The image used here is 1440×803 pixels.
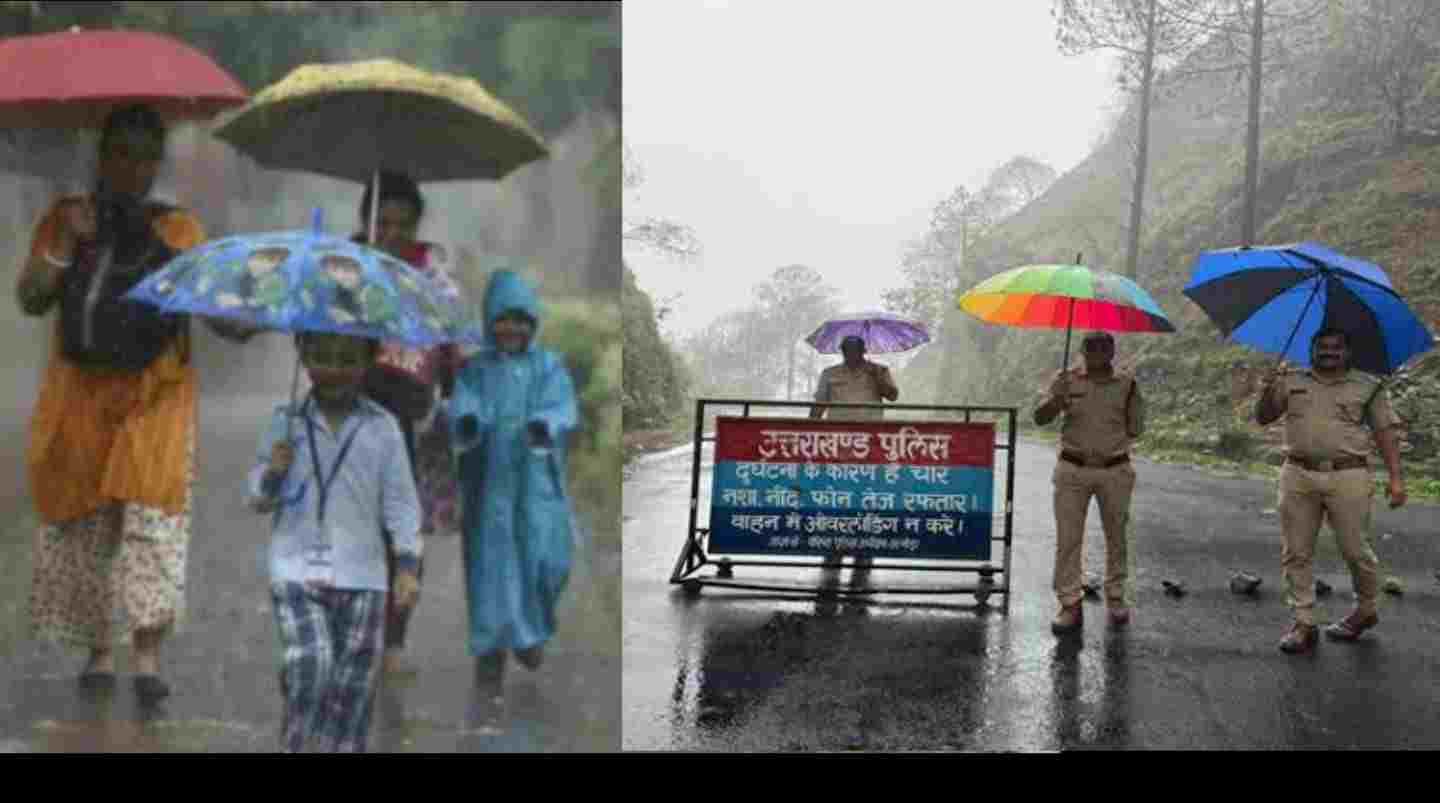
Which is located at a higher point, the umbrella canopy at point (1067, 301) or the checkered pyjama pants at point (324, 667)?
the umbrella canopy at point (1067, 301)

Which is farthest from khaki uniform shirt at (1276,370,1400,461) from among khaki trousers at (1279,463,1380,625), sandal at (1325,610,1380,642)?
sandal at (1325,610,1380,642)

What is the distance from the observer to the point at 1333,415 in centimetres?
572

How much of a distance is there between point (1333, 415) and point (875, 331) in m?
3.12

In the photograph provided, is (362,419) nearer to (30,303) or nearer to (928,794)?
(30,303)

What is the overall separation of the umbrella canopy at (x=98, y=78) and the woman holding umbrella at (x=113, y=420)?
0.06m

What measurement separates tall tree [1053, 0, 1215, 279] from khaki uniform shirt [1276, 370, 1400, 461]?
24.9 feet

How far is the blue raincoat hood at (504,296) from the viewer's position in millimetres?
3467

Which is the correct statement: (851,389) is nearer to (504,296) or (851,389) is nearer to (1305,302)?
(1305,302)

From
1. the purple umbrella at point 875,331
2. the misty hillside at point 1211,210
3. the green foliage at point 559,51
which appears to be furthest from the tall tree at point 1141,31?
the green foliage at point 559,51

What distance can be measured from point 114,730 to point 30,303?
1.25 meters

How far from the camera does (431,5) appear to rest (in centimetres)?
341

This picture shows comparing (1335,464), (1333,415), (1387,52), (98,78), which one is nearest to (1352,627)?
(1335,464)

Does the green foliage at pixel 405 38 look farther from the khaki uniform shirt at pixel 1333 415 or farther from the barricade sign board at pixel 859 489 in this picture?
the khaki uniform shirt at pixel 1333 415

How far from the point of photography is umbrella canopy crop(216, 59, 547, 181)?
3.35 metres
